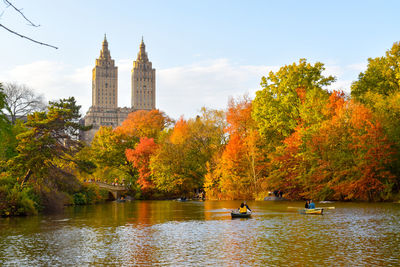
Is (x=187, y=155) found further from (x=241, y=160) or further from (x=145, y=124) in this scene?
(x=145, y=124)

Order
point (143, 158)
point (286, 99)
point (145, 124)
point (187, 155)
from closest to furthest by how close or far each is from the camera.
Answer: point (286, 99) → point (187, 155) → point (143, 158) → point (145, 124)

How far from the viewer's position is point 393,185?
5250 cm

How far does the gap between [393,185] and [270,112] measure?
1751cm

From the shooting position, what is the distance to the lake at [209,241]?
64.6 ft

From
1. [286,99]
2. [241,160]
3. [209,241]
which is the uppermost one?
[286,99]

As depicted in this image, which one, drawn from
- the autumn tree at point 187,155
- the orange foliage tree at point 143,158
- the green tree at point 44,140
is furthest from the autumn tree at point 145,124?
the green tree at point 44,140

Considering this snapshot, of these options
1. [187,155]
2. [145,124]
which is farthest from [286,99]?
[145,124]

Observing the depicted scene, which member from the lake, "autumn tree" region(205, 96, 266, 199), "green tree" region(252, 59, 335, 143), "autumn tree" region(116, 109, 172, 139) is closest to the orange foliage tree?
"autumn tree" region(116, 109, 172, 139)

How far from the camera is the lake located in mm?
19703

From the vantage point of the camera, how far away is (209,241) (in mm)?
24906

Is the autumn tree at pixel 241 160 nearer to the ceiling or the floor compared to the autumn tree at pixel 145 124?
nearer to the floor

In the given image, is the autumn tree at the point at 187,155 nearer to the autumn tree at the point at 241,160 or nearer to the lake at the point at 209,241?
the autumn tree at the point at 241,160

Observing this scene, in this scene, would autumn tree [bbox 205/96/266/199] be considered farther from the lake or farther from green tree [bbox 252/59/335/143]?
the lake

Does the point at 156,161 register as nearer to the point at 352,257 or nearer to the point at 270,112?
the point at 270,112
